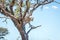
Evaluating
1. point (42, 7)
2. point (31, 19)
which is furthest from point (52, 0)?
point (31, 19)

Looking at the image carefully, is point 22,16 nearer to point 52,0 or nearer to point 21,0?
point 21,0

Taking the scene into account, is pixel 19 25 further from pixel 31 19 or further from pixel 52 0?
pixel 52 0

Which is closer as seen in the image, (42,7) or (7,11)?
(7,11)

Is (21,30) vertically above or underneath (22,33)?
above

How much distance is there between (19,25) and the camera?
817 centimetres

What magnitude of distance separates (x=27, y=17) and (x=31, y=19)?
408 millimetres

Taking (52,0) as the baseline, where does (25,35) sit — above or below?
below

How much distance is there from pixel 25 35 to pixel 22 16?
0.78m

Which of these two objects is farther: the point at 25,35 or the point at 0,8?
the point at 25,35

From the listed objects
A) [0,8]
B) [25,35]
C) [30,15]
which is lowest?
[25,35]

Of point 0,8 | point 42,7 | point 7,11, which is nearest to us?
point 0,8

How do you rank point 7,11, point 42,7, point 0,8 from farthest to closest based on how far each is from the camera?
1. point 42,7
2. point 7,11
3. point 0,8

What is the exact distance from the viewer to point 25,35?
8492mm


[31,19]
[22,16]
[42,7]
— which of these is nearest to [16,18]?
[22,16]
